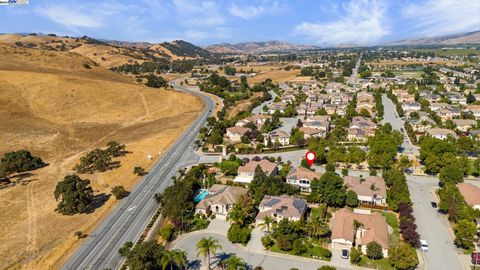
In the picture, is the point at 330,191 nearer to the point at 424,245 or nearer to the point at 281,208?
the point at 281,208

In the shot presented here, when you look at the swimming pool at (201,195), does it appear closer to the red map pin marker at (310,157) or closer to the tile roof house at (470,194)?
the red map pin marker at (310,157)

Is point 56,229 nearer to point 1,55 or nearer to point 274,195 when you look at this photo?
point 274,195

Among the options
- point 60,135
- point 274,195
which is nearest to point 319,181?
point 274,195

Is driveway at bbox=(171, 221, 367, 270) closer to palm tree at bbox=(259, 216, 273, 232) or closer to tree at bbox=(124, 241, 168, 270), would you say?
palm tree at bbox=(259, 216, 273, 232)

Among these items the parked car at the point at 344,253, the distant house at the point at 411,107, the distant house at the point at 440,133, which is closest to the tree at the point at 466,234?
the parked car at the point at 344,253

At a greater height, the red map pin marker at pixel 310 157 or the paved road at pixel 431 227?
the red map pin marker at pixel 310 157

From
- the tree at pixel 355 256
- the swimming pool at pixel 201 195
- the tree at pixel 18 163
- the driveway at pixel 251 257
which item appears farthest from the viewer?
the tree at pixel 18 163
